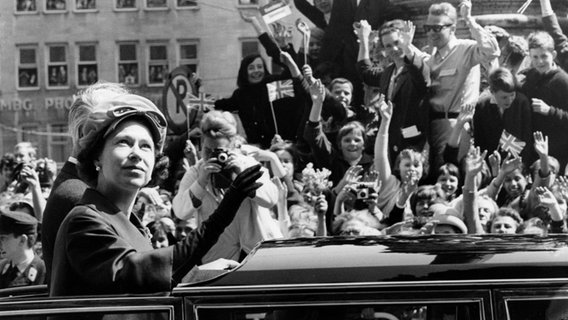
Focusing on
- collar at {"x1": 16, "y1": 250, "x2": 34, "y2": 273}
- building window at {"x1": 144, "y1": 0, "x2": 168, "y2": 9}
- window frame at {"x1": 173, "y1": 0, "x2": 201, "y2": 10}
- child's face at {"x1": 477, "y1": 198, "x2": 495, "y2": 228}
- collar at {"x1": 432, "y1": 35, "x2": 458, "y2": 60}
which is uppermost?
building window at {"x1": 144, "y1": 0, "x2": 168, "y2": 9}

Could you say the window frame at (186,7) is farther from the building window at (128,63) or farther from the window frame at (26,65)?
the window frame at (26,65)

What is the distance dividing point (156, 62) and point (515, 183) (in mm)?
4143

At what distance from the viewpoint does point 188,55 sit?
11852 mm

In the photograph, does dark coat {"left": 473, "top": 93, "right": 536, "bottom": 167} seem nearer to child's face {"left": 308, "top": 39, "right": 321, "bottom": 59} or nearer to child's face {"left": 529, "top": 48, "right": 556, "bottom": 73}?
child's face {"left": 529, "top": 48, "right": 556, "bottom": 73}

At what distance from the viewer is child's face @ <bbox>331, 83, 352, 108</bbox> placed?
1076 centimetres

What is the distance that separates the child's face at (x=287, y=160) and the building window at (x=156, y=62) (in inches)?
→ 78.4

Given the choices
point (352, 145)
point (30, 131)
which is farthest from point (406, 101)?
point (30, 131)

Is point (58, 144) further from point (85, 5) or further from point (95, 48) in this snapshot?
point (85, 5)

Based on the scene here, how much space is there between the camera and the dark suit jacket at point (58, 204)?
4324 mm

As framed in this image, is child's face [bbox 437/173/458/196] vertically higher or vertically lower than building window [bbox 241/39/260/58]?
lower

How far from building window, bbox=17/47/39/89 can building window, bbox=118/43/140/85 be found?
2.90 feet

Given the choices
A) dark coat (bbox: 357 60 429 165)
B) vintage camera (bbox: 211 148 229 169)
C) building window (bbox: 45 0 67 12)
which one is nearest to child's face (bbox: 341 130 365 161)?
dark coat (bbox: 357 60 429 165)

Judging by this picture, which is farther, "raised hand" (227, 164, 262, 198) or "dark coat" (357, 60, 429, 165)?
"dark coat" (357, 60, 429, 165)

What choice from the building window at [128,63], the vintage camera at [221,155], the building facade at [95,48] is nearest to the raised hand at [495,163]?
the building facade at [95,48]
